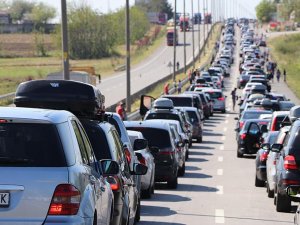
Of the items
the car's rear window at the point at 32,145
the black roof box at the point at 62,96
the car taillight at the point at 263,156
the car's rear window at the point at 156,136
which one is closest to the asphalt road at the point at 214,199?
the car taillight at the point at 263,156

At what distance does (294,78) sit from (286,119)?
77.0 meters

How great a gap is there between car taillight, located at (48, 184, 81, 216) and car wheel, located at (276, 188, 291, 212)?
9434 millimetres

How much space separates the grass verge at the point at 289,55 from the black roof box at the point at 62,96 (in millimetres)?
61711

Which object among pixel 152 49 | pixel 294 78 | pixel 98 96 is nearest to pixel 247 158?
pixel 98 96

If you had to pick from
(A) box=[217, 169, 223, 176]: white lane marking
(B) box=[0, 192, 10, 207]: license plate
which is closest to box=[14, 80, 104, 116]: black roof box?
(B) box=[0, 192, 10, 207]: license plate

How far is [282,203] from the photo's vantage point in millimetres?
18219

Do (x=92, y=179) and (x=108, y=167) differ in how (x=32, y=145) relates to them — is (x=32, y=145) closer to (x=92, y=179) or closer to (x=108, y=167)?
(x=92, y=179)

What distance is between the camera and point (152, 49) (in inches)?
6924

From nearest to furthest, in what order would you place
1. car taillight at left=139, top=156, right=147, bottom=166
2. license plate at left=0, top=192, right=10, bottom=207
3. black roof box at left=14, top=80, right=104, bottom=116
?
license plate at left=0, top=192, right=10, bottom=207
black roof box at left=14, top=80, right=104, bottom=116
car taillight at left=139, top=156, right=147, bottom=166

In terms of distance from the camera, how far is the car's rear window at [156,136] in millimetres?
23188

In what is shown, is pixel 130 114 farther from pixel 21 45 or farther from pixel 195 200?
pixel 21 45

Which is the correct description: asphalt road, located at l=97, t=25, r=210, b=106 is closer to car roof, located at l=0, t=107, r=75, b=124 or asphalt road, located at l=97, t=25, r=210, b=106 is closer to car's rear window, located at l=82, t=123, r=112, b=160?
car's rear window, located at l=82, t=123, r=112, b=160

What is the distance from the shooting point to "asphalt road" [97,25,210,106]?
8038cm

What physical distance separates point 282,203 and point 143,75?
100409 millimetres
